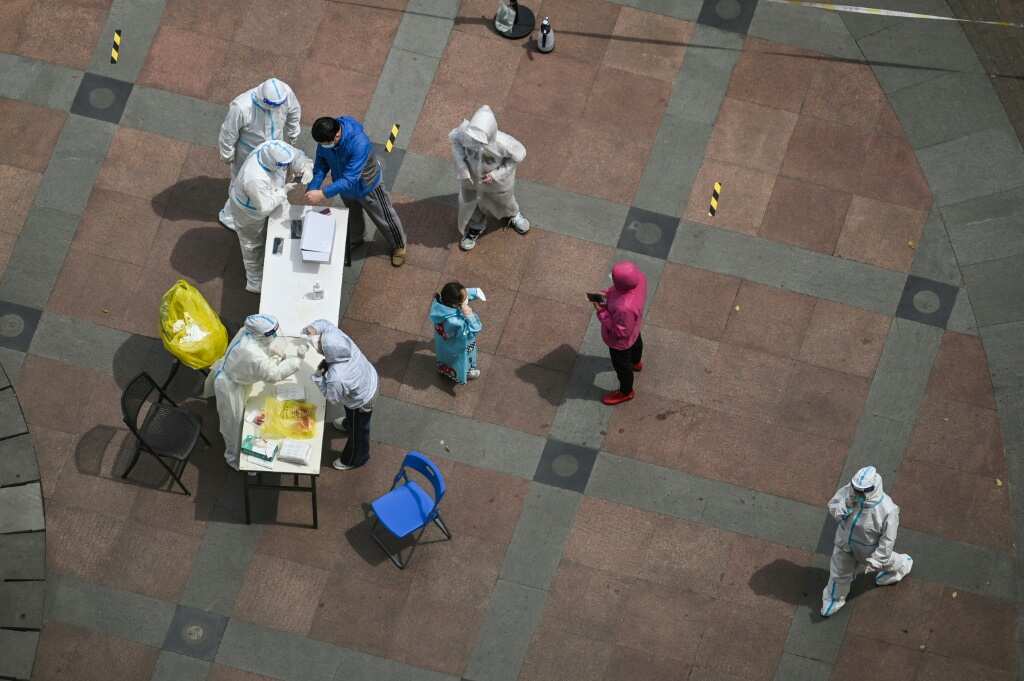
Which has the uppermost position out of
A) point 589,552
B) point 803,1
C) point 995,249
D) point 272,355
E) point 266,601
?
point 803,1

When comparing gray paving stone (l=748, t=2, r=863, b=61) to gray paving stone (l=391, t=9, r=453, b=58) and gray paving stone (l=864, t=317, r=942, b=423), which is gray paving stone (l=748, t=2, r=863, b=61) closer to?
gray paving stone (l=864, t=317, r=942, b=423)

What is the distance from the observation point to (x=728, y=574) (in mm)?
11234

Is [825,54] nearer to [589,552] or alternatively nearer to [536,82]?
[536,82]

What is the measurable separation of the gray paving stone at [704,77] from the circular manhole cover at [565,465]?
338 cm

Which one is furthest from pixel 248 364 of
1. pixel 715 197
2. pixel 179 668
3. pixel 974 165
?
pixel 974 165

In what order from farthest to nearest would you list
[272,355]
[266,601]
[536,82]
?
[536,82] → [266,601] → [272,355]

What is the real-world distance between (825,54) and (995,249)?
8.63ft

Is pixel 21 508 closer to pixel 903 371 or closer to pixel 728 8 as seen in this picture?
pixel 903 371

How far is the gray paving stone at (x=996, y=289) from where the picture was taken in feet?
39.8

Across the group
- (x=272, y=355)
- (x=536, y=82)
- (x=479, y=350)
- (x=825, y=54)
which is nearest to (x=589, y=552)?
(x=479, y=350)

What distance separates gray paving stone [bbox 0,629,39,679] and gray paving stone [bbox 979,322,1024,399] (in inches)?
345

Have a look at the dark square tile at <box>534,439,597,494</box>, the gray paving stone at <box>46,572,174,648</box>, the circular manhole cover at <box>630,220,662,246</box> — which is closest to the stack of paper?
the gray paving stone at <box>46,572,174,648</box>

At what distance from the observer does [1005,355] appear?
1197 cm

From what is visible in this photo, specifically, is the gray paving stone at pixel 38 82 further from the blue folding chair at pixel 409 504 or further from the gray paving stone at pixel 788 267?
the gray paving stone at pixel 788 267
